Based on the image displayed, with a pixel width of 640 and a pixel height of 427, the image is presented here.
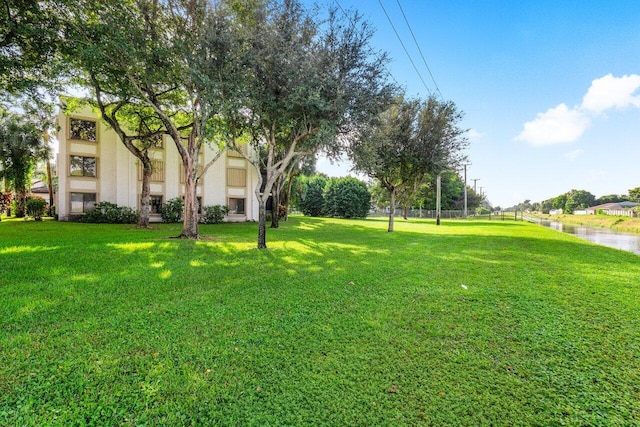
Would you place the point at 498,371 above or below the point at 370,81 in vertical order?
below

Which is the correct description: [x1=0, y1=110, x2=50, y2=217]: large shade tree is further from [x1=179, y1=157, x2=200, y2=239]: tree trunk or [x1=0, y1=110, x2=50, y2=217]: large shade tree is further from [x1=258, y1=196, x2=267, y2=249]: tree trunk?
[x1=258, y1=196, x2=267, y2=249]: tree trunk

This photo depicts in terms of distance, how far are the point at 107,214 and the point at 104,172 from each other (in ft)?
11.6

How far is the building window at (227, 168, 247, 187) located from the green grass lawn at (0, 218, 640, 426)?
65.6 ft

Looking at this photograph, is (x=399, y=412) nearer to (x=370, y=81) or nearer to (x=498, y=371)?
(x=498, y=371)

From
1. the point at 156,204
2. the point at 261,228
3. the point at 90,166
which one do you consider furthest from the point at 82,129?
the point at 261,228

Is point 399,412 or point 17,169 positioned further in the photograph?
point 17,169

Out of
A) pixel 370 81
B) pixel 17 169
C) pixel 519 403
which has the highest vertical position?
pixel 370 81

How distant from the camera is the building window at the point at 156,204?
22750 mm

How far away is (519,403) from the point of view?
89.9 inches

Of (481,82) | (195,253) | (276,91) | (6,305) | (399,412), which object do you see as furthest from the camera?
(481,82)

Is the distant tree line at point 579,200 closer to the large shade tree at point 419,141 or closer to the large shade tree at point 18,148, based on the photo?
the large shade tree at point 419,141

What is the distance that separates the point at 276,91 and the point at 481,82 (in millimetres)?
13631

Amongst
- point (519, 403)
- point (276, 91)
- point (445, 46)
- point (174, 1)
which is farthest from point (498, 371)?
point (445, 46)

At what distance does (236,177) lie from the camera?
86.0 ft
